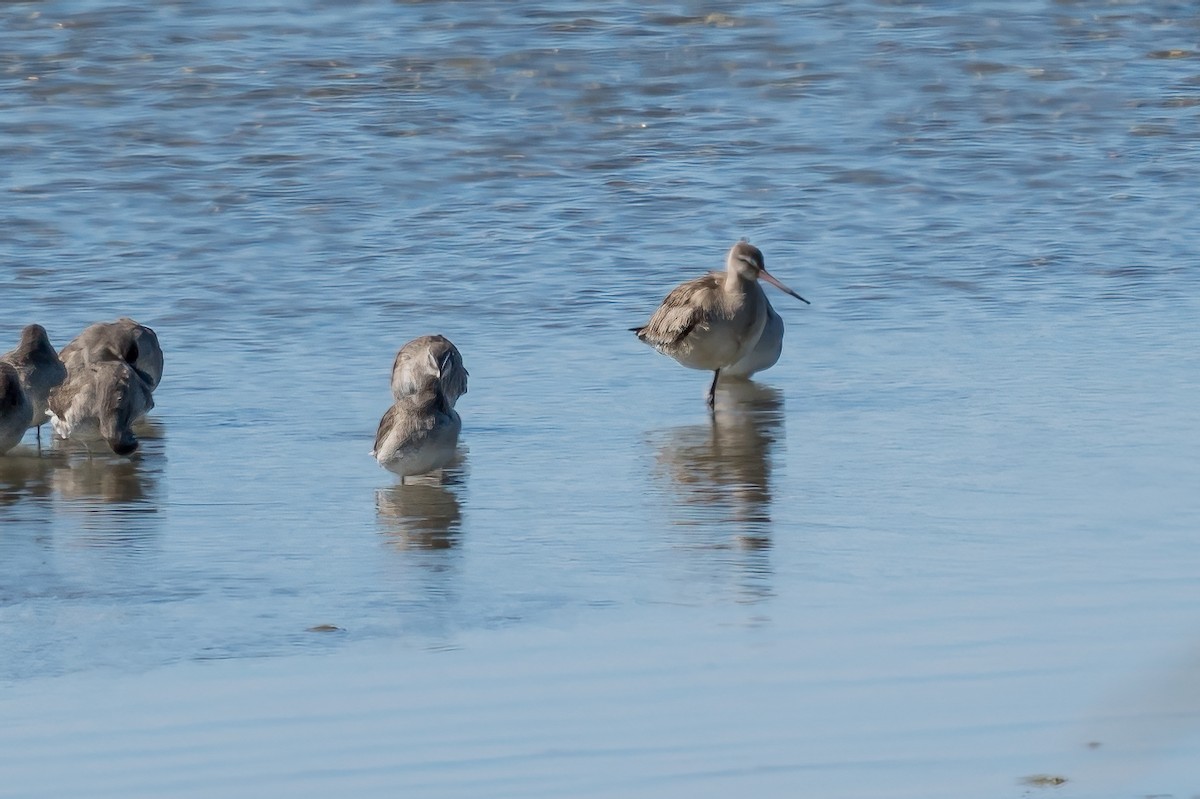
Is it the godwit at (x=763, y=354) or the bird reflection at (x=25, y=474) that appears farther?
the godwit at (x=763, y=354)

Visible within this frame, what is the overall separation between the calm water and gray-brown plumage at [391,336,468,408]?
0.73 ft

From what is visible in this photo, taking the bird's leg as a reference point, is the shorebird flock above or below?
above

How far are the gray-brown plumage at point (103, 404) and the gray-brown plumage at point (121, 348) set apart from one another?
0.45 feet

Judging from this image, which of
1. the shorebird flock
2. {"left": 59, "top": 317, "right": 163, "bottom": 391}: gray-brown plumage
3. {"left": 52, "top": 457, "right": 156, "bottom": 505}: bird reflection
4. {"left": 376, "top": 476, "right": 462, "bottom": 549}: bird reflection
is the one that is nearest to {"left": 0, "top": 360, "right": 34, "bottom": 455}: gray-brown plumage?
the shorebird flock

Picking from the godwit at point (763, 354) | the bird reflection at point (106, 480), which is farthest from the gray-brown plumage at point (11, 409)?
the godwit at point (763, 354)

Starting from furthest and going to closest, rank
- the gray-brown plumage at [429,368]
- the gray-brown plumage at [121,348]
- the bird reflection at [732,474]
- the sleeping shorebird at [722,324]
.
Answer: the sleeping shorebird at [722,324] → the gray-brown plumage at [121,348] → the gray-brown plumage at [429,368] → the bird reflection at [732,474]

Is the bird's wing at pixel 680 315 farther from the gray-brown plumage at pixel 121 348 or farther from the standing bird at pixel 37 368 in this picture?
the standing bird at pixel 37 368

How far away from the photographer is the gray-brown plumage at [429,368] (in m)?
8.34

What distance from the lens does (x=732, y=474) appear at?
25.1 feet

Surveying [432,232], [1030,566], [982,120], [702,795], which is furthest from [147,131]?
[702,795]

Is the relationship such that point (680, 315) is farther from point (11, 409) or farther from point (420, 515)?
point (11, 409)

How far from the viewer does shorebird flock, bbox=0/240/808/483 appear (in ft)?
24.7

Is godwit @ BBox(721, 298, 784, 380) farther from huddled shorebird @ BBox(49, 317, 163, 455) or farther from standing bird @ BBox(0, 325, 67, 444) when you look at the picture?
standing bird @ BBox(0, 325, 67, 444)

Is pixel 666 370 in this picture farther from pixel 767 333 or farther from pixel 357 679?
pixel 357 679
